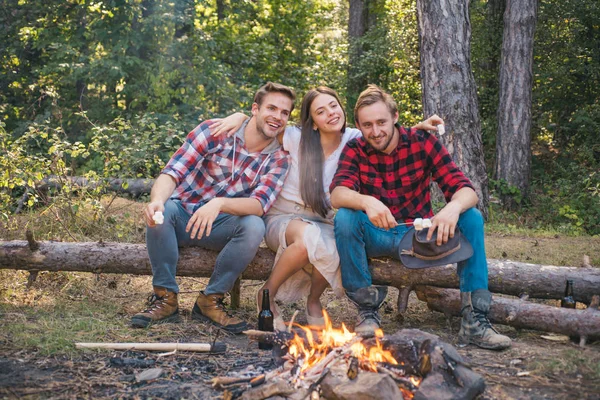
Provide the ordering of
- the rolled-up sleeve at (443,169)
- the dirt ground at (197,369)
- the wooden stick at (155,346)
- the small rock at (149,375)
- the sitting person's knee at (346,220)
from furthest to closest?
the rolled-up sleeve at (443,169)
the sitting person's knee at (346,220)
the wooden stick at (155,346)
the small rock at (149,375)
the dirt ground at (197,369)

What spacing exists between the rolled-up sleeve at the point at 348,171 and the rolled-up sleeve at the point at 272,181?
45 centimetres

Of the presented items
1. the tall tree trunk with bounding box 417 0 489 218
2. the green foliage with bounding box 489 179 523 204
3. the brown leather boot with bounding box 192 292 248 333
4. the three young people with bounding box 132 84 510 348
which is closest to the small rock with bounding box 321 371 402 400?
the three young people with bounding box 132 84 510 348

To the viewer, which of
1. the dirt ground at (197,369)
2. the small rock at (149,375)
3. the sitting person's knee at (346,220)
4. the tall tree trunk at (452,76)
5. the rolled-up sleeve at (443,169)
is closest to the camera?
the dirt ground at (197,369)

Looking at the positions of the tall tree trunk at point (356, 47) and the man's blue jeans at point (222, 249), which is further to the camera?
the tall tree trunk at point (356, 47)

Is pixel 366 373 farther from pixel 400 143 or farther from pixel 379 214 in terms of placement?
pixel 400 143

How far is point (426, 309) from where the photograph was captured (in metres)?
5.13

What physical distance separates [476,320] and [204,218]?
76.9 inches

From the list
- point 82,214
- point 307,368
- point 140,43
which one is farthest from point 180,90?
point 307,368

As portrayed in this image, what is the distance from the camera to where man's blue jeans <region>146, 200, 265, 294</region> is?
4.40 meters

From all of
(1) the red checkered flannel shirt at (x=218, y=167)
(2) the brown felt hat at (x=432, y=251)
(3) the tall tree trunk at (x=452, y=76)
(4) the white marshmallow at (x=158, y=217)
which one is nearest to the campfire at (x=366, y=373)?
(2) the brown felt hat at (x=432, y=251)

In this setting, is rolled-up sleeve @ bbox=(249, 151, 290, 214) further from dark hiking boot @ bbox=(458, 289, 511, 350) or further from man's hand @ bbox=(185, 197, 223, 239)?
dark hiking boot @ bbox=(458, 289, 511, 350)

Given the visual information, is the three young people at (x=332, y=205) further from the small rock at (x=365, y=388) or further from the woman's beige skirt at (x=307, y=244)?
the small rock at (x=365, y=388)

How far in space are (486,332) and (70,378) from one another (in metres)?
2.53

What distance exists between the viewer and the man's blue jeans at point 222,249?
173 inches
